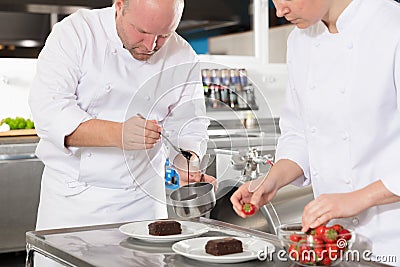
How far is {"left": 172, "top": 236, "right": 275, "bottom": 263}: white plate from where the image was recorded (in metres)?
1.44

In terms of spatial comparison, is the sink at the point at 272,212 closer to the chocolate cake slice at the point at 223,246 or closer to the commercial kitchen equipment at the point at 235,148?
the commercial kitchen equipment at the point at 235,148

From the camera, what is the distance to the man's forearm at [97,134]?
1958mm

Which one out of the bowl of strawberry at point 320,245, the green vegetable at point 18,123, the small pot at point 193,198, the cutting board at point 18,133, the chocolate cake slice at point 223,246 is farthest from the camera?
the green vegetable at point 18,123

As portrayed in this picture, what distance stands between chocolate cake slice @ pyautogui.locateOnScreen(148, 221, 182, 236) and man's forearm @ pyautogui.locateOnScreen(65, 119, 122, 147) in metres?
0.35

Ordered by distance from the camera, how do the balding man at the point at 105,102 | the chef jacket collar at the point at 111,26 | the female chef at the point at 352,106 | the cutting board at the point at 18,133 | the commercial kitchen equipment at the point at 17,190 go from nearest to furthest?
the female chef at the point at 352,106 < the balding man at the point at 105,102 < the chef jacket collar at the point at 111,26 < the commercial kitchen equipment at the point at 17,190 < the cutting board at the point at 18,133

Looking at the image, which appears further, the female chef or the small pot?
the small pot

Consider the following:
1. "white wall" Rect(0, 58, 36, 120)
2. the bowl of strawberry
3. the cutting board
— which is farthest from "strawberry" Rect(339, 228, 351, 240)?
"white wall" Rect(0, 58, 36, 120)

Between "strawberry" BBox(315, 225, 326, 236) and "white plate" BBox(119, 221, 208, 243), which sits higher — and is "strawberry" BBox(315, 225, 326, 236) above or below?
above

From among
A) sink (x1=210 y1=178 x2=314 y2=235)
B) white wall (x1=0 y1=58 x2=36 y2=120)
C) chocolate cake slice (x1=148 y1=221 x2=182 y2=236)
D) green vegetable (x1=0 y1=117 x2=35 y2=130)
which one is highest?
white wall (x1=0 y1=58 x2=36 y2=120)

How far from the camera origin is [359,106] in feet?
5.31

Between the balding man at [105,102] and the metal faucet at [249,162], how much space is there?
28 centimetres

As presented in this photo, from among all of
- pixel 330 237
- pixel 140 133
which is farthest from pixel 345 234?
pixel 140 133

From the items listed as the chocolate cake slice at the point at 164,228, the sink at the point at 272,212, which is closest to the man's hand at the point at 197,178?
the chocolate cake slice at the point at 164,228

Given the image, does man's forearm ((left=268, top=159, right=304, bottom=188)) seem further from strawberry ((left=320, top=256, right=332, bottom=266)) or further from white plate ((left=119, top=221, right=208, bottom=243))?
strawberry ((left=320, top=256, right=332, bottom=266))
